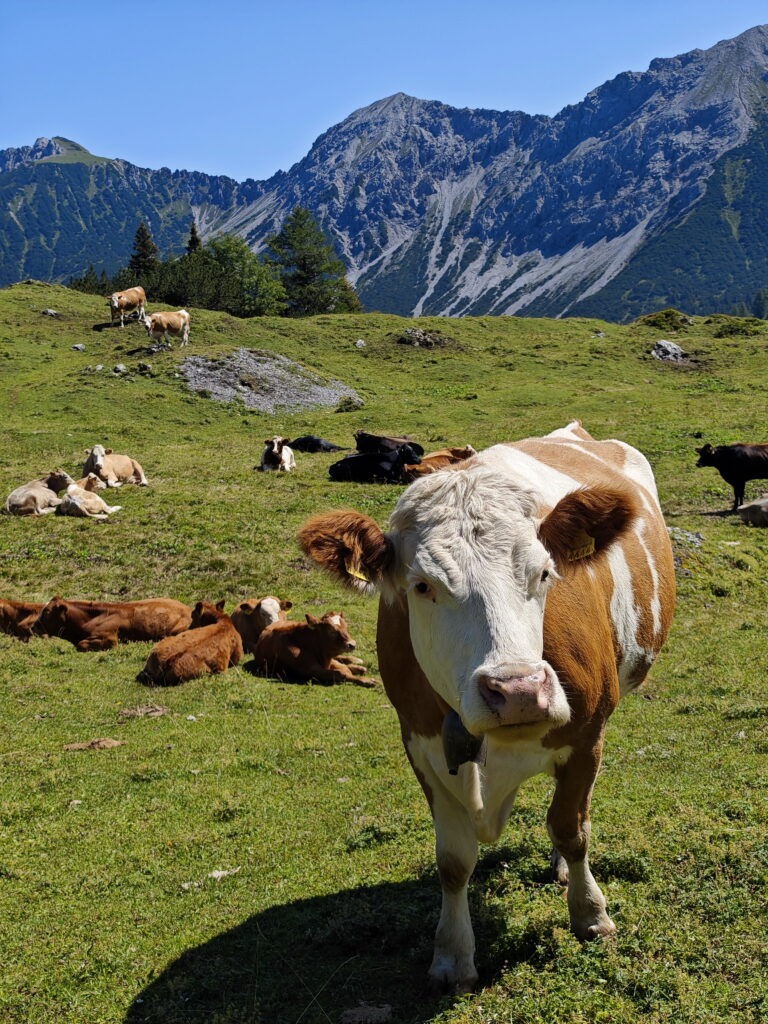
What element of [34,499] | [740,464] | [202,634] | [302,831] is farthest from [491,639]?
[740,464]

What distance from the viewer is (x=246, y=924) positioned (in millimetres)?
Answer: 5770

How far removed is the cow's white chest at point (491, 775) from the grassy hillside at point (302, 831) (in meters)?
0.98

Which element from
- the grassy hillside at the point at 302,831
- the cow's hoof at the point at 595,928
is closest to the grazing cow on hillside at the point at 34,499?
the grassy hillside at the point at 302,831

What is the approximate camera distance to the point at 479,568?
4027 millimetres

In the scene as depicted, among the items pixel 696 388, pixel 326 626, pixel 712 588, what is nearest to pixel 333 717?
pixel 326 626

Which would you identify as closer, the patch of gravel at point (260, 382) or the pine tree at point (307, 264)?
the patch of gravel at point (260, 382)

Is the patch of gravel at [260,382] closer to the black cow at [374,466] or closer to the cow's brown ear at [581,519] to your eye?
the black cow at [374,466]

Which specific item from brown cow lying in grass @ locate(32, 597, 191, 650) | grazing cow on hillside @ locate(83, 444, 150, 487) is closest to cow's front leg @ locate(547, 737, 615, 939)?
brown cow lying in grass @ locate(32, 597, 191, 650)

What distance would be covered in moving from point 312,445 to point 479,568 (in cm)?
2599

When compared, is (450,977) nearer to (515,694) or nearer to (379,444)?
(515,694)

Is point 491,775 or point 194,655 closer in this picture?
point 491,775

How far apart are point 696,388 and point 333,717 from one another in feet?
124

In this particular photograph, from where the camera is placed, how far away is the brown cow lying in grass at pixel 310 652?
40.5ft

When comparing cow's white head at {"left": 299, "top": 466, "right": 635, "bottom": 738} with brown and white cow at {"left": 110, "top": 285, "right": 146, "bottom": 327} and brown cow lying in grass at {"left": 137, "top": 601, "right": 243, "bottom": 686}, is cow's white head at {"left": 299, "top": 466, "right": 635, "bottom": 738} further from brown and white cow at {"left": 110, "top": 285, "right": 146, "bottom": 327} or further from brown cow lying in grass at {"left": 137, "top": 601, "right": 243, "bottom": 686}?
brown and white cow at {"left": 110, "top": 285, "right": 146, "bottom": 327}
